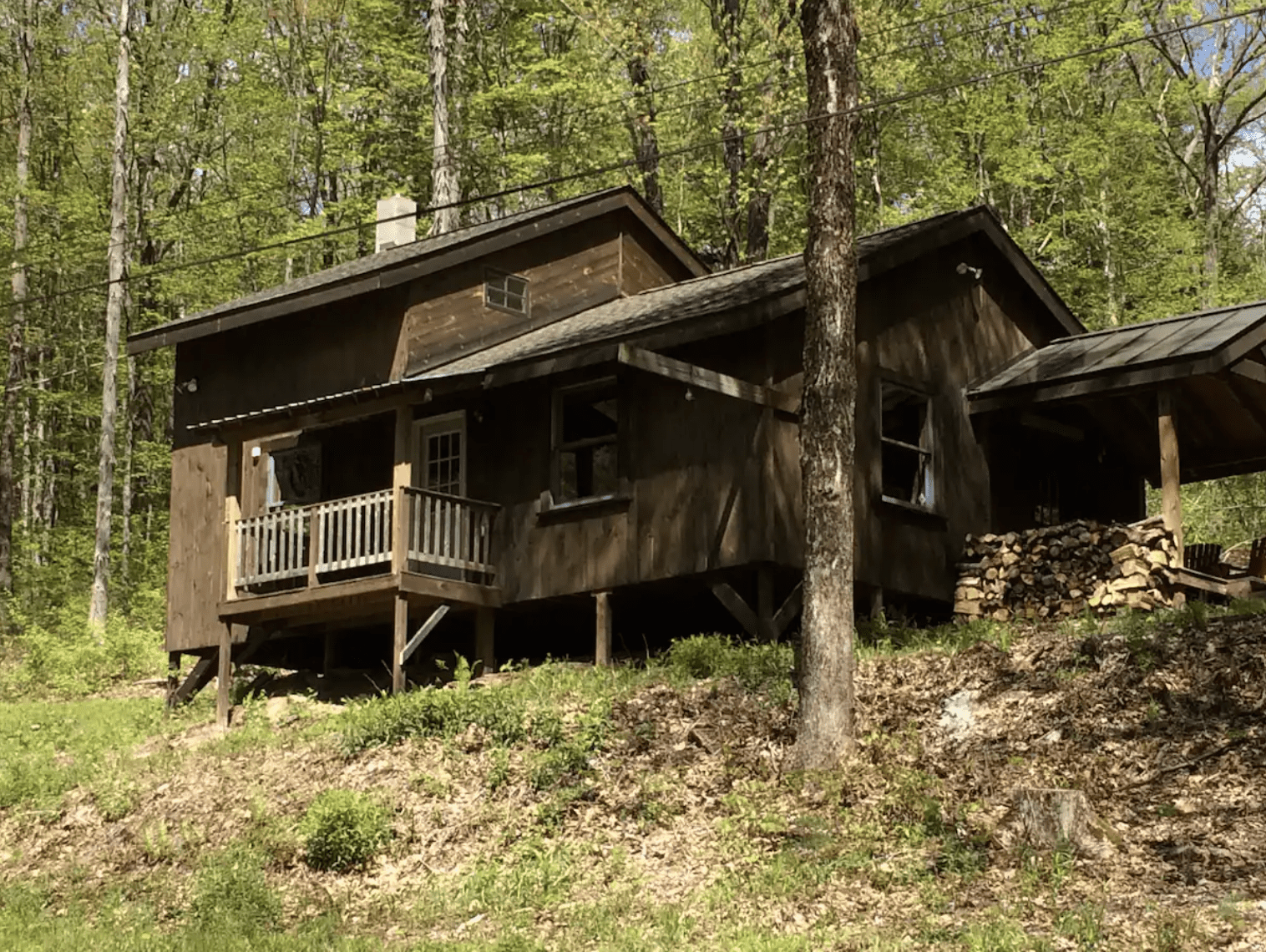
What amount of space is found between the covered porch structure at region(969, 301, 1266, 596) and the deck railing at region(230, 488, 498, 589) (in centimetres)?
720

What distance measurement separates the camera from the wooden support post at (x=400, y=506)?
67.2 ft

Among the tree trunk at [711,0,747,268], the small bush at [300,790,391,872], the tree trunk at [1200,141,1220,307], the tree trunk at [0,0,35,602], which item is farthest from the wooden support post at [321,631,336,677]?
the tree trunk at [1200,141,1220,307]

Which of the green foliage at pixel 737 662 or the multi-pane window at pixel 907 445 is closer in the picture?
the green foliage at pixel 737 662

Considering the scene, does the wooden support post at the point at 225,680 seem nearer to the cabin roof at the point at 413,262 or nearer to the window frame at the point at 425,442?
the window frame at the point at 425,442

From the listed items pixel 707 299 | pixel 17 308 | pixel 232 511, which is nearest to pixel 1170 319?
pixel 707 299

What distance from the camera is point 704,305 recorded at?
2108 centimetres

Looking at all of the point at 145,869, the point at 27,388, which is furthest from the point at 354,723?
the point at 27,388

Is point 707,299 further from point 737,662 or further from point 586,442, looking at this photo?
point 737,662

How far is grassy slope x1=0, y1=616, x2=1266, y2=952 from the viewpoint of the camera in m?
11.9

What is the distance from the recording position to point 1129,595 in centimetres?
1909

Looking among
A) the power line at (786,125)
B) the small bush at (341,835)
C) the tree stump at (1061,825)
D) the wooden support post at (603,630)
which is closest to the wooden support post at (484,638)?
the wooden support post at (603,630)

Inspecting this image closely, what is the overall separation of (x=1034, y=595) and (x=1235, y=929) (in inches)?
398

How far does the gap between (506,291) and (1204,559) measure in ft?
34.7

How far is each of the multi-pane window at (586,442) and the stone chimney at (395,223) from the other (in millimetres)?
7518
